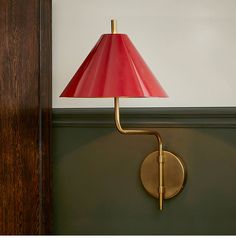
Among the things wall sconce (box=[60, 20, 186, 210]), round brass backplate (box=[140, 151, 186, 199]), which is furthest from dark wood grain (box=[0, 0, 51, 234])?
round brass backplate (box=[140, 151, 186, 199])

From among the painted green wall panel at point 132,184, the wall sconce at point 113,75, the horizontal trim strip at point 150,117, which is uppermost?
the wall sconce at point 113,75

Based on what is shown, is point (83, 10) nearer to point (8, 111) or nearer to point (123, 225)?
point (8, 111)

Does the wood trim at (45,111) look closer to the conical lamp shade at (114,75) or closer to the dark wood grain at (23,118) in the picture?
the dark wood grain at (23,118)

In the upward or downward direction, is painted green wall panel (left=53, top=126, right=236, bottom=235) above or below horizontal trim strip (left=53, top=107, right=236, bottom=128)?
below

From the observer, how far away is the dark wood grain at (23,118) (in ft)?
3.53

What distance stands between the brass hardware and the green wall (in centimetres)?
2

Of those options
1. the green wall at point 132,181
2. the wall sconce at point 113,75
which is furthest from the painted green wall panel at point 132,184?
the wall sconce at point 113,75

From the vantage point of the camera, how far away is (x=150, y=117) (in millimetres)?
1215

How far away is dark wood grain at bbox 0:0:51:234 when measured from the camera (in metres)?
1.08

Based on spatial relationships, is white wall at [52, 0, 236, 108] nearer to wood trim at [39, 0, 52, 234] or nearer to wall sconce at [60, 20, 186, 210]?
wood trim at [39, 0, 52, 234]

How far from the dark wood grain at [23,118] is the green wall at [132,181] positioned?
61mm

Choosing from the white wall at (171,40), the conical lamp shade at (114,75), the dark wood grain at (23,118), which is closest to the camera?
the conical lamp shade at (114,75)

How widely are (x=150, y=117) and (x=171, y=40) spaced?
21cm

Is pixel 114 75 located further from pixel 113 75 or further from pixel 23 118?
pixel 23 118
